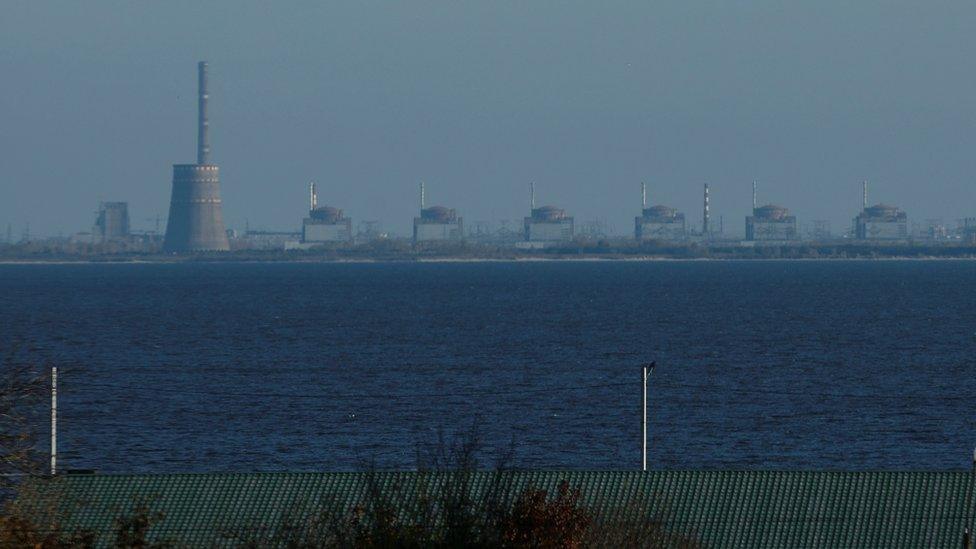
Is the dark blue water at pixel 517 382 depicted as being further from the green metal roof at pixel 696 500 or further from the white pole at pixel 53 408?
the green metal roof at pixel 696 500

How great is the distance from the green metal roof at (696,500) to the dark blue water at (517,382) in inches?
232

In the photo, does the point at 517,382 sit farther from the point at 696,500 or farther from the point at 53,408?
the point at 53,408

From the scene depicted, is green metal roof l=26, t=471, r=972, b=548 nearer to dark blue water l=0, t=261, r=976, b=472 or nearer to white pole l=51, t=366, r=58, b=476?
white pole l=51, t=366, r=58, b=476

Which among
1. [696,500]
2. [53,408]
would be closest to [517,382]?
[696,500]

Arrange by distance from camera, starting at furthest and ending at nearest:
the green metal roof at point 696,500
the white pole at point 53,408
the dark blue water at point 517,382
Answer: the dark blue water at point 517,382, the green metal roof at point 696,500, the white pole at point 53,408

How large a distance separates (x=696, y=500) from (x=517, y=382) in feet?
88.1

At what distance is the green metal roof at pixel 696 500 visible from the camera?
19031mm

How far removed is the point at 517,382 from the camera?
46656 millimetres

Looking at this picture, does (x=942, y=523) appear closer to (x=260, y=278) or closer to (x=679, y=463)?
(x=679, y=463)

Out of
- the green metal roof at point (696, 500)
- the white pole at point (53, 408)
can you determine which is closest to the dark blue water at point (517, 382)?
the white pole at point (53, 408)

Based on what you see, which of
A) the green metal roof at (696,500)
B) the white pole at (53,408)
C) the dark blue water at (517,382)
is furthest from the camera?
the dark blue water at (517,382)

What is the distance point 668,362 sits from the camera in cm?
5375

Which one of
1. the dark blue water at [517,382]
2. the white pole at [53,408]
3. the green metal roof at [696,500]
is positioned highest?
the white pole at [53,408]

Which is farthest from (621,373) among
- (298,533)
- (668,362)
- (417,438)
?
(298,533)
